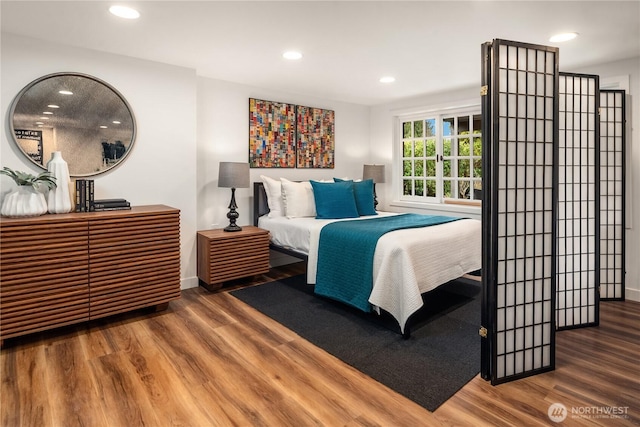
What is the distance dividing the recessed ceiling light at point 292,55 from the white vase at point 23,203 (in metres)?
2.28

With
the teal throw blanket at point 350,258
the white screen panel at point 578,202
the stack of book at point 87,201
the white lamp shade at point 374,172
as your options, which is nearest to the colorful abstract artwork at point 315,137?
the white lamp shade at point 374,172

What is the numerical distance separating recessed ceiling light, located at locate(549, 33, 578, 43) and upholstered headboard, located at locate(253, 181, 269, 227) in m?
3.19

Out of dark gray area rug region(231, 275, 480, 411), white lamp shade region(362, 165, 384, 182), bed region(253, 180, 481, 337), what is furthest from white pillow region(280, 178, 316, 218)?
white lamp shade region(362, 165, 384, 182)

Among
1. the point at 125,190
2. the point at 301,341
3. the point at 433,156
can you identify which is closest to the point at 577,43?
the point at 433,156

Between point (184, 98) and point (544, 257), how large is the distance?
3.42 meters

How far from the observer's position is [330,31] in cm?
274

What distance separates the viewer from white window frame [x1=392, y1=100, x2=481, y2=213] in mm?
4719

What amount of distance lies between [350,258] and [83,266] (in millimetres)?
2047

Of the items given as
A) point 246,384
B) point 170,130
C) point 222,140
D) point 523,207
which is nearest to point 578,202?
point 523,207

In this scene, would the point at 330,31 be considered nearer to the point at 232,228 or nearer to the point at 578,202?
the point at 232,228

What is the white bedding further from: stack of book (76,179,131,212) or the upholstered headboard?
stack of book (76,179,131,212)

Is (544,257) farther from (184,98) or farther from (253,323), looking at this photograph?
(184,98)

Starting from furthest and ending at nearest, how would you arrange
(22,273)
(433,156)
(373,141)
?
(373,141)
(433,156)
(22,273)

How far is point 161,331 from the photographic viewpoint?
2.80 meters
